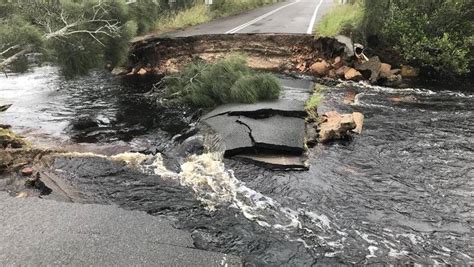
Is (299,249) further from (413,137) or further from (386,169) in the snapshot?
(413,137)

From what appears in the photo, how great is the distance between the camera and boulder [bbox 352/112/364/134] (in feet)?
29.5

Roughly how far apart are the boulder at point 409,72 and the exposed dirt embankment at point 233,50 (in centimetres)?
244

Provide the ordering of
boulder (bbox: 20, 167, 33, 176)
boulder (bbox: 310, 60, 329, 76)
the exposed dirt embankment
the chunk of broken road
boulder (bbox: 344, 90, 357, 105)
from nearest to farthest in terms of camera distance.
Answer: boulder (bbox: 20, 167, 33, 176) < the chunk of broken road < boulder (bbox: 344, 90, 357, 105) < boulder (bbox: 310, 60, 329, 76) < the exposed dirt embankment

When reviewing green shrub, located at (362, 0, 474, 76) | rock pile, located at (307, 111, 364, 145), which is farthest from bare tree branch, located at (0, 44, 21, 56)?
green shrub, located at (362, 0, 474, 76)

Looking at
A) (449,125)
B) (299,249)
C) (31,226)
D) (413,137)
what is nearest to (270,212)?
(299,249)

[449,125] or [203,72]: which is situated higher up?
[203,72]

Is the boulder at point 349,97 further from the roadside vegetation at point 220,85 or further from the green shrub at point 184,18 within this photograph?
the green shrub at point 184,18

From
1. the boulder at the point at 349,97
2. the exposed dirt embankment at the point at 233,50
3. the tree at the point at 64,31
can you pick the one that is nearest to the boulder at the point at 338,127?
the boulder at the point at 349,97

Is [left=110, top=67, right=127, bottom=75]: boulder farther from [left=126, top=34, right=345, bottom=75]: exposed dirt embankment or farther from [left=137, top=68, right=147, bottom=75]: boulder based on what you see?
[left=137, top=68, right=147, bottom=75]: boulder

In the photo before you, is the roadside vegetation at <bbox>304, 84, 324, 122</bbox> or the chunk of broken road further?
the roadside vegetation at <bbox>304, 84, 324, 122</bbox>

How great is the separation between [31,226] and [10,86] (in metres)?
10.2

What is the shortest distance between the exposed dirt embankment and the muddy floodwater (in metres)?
4.09

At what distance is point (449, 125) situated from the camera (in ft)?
30.4

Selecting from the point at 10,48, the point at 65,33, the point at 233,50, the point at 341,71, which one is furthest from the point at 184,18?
the point at 10,48
